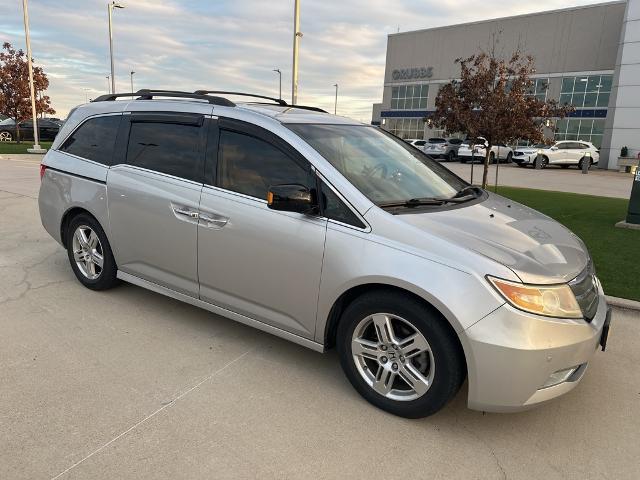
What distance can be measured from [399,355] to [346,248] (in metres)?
0.70

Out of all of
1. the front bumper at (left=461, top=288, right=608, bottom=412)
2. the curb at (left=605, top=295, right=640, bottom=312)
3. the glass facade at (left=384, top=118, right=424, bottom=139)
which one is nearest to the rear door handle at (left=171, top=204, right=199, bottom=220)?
the front bumper at (left=461, top=288, right=608, bottom=412)

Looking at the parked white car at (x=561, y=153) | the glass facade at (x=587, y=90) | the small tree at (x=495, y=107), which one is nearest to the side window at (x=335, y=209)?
the small tree at (x=495, y=107)

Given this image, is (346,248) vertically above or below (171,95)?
below

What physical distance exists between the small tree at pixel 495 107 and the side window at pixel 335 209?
9036 mm

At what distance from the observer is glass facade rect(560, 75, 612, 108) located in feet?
139

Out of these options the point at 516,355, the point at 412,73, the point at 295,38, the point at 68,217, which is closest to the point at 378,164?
Result: the point at 516,355

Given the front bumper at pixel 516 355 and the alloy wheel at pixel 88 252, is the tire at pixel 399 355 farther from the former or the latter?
the alloy wheel at pixel 88 252

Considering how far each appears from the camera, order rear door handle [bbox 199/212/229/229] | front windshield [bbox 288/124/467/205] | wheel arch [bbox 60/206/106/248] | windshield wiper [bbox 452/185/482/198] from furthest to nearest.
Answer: wheel arch [bbox 60/206/106/248], windshield wiper [bbox 452/185/482/198], rear door handle [bbox 199/212/229/229], front windshield [bbox 288/124/467/205]

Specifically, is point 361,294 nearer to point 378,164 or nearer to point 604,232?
point 378,164

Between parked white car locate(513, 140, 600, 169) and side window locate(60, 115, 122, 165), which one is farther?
parked white car locate(513, 140, 600, 169)

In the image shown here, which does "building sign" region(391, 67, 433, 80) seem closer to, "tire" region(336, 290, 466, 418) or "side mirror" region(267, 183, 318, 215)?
"side mirror" region(267, 183, 318, 215)

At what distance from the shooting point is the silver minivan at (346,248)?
A: 267 centimetres

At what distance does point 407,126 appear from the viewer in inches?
2232

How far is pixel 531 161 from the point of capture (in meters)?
30.3
